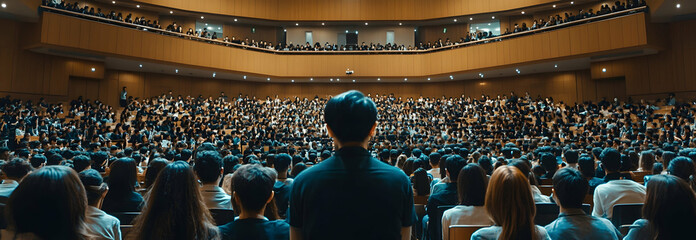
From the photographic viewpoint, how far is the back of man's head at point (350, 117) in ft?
5.50

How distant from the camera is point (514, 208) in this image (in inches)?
79.8

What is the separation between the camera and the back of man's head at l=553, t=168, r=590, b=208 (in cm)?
241

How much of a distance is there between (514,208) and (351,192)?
35.3 inches

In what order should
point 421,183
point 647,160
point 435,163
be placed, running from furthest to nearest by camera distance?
point 435,163
point 647,160
point 421,183

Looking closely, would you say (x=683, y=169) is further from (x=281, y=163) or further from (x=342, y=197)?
(x=342, y=197)

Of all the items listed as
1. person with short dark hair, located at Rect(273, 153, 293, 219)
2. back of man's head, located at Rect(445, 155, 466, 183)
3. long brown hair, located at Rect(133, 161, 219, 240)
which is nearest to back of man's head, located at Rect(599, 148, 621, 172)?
back of man's head, located at Rect(445, 155, 466, 183)

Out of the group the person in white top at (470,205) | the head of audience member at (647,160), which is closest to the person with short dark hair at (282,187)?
the person in white top at (470,205)

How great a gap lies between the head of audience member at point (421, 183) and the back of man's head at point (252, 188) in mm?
3147

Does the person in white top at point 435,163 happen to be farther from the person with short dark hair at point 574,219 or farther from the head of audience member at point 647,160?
the person with short dark hair at point 574,219

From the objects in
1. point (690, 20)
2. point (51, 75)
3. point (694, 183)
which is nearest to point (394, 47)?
point (690, 20)

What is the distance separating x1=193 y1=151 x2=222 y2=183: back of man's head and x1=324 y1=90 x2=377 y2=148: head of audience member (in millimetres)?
2024

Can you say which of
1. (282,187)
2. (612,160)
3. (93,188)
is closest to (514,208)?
(93,188)

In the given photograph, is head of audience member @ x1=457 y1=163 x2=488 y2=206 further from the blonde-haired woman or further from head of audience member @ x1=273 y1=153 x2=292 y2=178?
head of audience member @ x1=273 y1=153 x2=292 y2=178

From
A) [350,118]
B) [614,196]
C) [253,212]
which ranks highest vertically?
[350,118]
